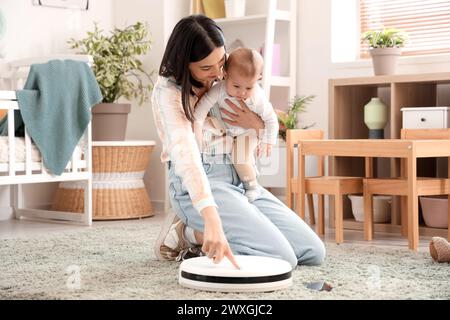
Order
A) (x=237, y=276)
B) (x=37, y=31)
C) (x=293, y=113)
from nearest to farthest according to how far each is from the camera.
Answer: (x=237, y=276), (x=293, y=113), (x=37, y=31)

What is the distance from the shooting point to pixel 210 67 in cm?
213

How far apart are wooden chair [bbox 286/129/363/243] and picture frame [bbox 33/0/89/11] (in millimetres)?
1603

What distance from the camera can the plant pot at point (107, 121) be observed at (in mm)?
4008

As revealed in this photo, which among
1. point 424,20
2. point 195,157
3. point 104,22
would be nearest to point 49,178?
A: point 104,22

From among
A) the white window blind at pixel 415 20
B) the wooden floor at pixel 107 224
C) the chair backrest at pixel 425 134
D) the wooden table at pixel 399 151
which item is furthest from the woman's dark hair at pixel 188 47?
the white window blind at pixel 415 20

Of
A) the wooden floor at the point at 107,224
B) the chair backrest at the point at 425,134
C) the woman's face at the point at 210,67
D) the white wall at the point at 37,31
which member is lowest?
the wooden floor at the point at 107,224

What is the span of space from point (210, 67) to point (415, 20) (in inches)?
82.4

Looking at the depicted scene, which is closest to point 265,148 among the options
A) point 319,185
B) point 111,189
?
point 319,185

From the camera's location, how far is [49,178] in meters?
3.56

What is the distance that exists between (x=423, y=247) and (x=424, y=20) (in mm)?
1421

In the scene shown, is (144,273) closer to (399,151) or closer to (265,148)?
(265,148)

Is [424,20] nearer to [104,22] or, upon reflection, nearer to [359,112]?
[359,112]

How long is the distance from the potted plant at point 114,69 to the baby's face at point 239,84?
1.80 metres

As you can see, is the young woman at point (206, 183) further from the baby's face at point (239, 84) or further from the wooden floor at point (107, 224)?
the wooden floor at point (107, 224)
